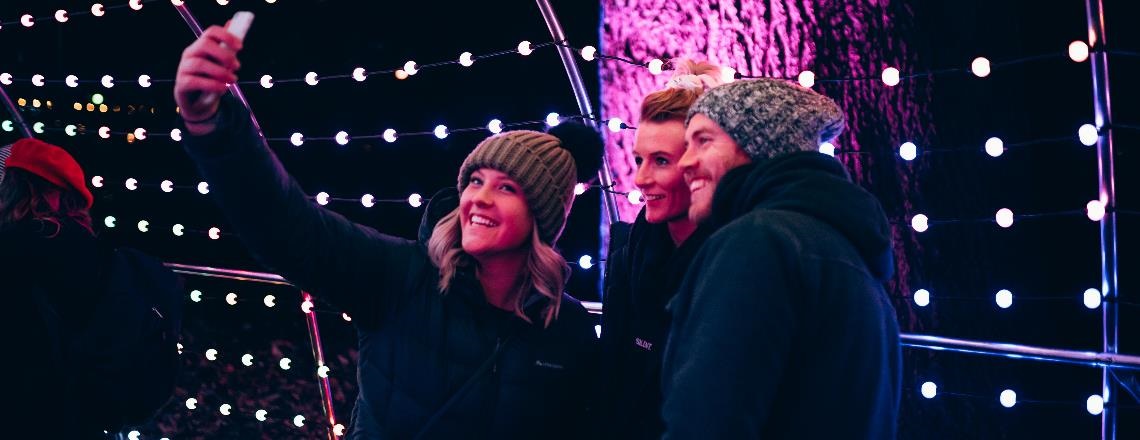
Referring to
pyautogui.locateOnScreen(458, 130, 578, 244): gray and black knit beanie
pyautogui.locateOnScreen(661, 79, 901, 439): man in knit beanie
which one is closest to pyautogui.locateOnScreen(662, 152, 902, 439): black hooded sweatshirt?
pyautogui.locateOnScreen(661, 79, 901, 439): man in knit beanie

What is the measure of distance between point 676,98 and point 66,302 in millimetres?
1695

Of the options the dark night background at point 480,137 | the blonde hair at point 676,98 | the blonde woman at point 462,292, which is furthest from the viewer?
the dark night background at point 480,137

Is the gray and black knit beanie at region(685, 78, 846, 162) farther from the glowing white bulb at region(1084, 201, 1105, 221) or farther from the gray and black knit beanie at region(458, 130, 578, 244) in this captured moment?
the glowing white bulb at region(1084, 201, 1105, 221)

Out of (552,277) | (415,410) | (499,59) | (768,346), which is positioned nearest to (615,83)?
(499,59)

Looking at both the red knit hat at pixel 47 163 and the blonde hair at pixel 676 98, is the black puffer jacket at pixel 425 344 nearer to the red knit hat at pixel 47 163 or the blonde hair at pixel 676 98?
the blonde hair at pixel 676 98

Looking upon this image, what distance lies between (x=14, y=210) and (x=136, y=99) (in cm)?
352

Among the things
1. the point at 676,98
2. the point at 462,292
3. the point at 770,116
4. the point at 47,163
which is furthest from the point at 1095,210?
the point at 47,163

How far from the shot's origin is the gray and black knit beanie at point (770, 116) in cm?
156

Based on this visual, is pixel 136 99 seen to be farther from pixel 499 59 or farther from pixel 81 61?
pixel 499 59

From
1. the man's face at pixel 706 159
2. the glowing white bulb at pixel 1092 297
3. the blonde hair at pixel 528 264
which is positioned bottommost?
the glowing white bulb at pixel 1092 297

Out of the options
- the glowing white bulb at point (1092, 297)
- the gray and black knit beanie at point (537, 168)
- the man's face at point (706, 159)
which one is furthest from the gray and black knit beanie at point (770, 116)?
the glowing white bulb at point (1092, 297)

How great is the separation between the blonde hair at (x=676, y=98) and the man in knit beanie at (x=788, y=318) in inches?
22.7

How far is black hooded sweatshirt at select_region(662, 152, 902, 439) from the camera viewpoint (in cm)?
128

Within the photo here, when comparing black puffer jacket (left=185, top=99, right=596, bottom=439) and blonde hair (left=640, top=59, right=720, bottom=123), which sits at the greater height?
blonde hair (left=640, top=59, right=720, bottom=123)
